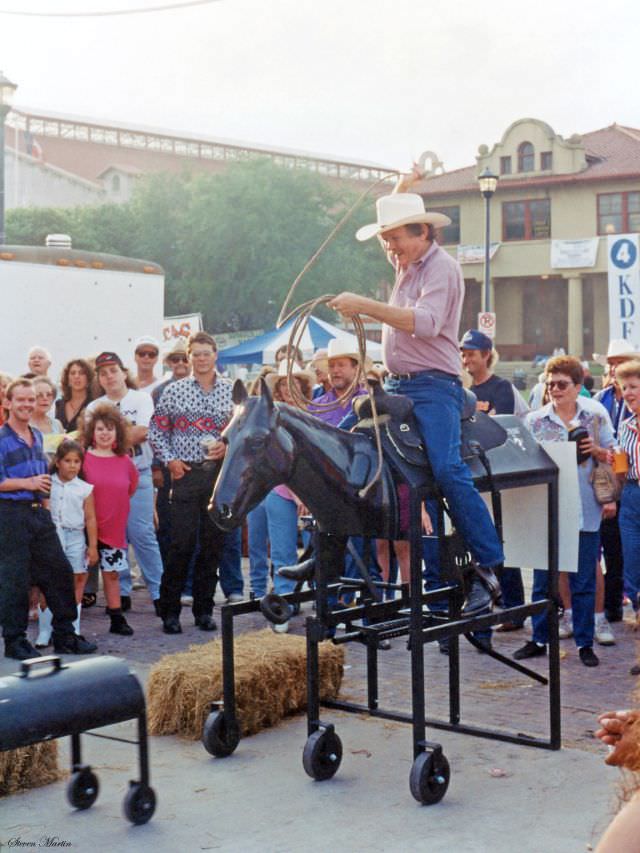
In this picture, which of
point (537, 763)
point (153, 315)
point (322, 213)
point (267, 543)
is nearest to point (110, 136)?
point (322, 213)

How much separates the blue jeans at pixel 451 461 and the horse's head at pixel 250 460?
678 millimetres

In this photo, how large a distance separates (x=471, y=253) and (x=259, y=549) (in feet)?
158

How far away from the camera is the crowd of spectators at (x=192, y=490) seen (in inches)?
322

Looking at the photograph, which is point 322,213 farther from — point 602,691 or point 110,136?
point 602,691

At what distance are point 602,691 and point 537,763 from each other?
1.62 metres

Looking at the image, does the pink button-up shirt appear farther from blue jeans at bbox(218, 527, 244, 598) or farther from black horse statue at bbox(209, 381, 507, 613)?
blue jeans at bbox(218, 527, 244, 598)

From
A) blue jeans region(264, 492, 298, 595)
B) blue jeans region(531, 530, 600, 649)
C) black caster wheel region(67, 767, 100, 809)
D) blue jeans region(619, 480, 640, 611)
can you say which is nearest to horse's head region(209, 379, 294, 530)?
black caster wheel region(67, 767, 100, 809)

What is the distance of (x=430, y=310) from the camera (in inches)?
222

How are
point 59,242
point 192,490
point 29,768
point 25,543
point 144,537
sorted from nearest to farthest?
point 29,768 < point 25,543 < point 192,490 < point 144,537 < point 59,242

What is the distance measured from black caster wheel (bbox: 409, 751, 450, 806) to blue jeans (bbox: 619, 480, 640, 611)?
3.54 metres

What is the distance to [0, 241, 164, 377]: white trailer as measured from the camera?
52.3 ft

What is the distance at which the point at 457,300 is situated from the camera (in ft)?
19.0

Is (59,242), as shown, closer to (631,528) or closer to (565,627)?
(565,627)

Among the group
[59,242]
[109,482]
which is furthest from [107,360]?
[59,242]
